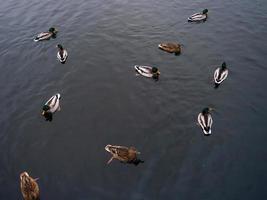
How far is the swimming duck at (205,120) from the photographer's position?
68.8ft

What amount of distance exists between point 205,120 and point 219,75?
5.19m

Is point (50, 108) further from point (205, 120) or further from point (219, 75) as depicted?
point (219, 75)

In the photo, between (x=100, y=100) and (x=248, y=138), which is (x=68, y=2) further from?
(x=248, y=138)

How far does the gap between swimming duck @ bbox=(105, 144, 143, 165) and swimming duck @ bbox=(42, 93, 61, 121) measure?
5.89m

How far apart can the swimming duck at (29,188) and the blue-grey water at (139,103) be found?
0.56 meters

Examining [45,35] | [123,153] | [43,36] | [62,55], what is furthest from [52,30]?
[123,153]

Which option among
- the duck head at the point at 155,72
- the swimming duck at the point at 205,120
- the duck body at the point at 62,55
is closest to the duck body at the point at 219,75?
the swimming duck at the point at 205,120

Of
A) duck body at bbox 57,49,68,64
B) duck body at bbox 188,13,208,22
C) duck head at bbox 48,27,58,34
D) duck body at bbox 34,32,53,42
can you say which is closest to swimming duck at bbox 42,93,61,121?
duck body at bbox 57,49,68,64

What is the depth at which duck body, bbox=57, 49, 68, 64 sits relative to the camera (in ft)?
94.3

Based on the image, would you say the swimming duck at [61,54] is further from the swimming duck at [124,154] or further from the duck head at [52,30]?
the swimming duck at [124,154]

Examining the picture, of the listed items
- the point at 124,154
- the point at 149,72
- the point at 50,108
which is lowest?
the point at 124,154

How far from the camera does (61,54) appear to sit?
29016mm

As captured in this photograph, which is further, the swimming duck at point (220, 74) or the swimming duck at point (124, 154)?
the swimming duck at point (220, 74)

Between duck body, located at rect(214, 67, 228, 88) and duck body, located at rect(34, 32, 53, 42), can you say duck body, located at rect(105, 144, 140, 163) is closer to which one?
duck body, located at rect(214, 67, 228, 88)
